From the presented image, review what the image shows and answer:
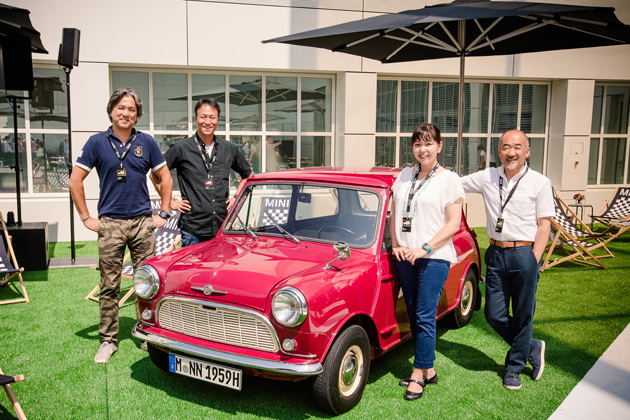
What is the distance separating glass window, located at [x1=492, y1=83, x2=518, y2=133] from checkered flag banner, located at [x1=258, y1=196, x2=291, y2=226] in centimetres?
892

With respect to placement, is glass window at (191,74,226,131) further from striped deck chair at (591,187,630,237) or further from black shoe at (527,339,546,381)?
striped deck chair at (591,187,630,237)

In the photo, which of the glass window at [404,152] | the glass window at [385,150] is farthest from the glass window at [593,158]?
the glass window at [385,150]

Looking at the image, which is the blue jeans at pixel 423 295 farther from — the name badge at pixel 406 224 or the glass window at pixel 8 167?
the glass window at pixel 8 167

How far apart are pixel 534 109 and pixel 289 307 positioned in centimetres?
1088

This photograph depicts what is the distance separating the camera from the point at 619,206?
980cm

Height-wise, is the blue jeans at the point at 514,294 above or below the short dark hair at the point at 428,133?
below

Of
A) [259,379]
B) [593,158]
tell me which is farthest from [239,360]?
[593,158]

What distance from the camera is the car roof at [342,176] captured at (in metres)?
3.80

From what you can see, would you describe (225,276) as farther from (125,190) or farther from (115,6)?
(115,6)

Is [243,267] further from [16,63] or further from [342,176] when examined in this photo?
[16,63]

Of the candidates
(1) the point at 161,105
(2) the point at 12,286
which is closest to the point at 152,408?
(2) the point at 12,286

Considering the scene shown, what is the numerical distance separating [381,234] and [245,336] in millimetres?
1295

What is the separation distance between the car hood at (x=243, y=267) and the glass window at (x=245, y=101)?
22.2 feet

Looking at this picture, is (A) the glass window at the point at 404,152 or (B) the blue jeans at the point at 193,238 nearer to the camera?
(B) the blue jeans at the point at 193,238
